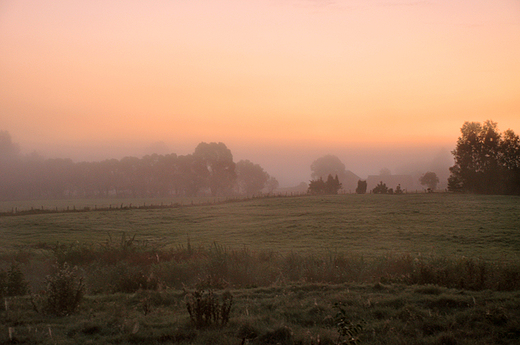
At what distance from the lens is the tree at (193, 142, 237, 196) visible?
105000mm

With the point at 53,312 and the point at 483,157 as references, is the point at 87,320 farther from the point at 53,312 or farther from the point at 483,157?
the point at 483,157

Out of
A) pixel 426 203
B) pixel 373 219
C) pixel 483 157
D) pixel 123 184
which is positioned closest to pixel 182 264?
pixel 373 219

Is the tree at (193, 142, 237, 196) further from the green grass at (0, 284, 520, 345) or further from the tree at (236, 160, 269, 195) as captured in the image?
the green grass at (0, 284, 520, 345)

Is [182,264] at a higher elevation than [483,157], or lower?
lower

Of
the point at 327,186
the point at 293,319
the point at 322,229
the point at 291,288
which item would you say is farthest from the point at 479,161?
the point at 293,319

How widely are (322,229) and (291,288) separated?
65.8 feet

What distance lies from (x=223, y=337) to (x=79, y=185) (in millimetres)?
126700

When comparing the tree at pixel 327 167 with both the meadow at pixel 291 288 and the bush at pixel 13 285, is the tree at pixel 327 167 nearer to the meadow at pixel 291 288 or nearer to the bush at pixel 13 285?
the meadow at pixel 291 288

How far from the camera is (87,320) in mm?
8078

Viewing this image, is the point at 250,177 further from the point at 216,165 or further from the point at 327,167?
the point at 327,167

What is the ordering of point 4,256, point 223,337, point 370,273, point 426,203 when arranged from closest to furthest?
point 223,337 → point 370,273 → point 4,256 → point 426,203

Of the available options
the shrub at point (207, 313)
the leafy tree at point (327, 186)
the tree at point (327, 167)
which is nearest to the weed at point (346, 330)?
the shrub at point (207, 313)

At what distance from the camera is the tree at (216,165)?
344 feet

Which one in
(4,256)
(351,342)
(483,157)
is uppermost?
(483,157)
